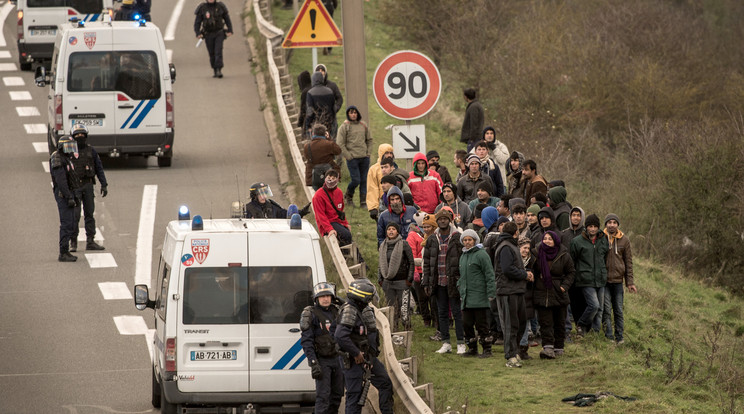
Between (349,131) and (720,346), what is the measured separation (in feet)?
21.9

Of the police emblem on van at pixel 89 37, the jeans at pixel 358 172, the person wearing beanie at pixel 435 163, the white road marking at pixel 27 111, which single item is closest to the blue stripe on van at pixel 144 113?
the police emblem on van at pixel 89 37

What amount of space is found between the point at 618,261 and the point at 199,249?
234 inches

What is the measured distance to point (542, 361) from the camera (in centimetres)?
1423

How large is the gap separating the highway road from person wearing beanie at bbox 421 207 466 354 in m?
3.31

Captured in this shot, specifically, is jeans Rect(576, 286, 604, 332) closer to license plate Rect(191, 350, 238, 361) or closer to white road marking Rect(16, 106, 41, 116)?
license plate Rect(191, 350, 238, 361)

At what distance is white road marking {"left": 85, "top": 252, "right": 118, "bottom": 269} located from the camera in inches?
722

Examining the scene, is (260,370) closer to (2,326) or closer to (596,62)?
(2,326)

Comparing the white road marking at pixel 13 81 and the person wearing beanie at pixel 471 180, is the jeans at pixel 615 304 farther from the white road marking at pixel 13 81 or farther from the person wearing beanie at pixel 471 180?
the white road marking at pixel 13 81

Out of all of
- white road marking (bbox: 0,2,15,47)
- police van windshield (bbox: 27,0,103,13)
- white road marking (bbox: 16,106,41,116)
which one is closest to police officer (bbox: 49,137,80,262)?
white road marking (bbox: 16,106,41,116)

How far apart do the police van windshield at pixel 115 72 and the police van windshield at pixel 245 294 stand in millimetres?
12564

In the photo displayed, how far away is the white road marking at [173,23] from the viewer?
1497 inches

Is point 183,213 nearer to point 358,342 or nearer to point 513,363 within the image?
point 358,342

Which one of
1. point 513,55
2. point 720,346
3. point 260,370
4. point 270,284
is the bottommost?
point 720,346

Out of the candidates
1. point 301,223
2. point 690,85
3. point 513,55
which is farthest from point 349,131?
point 690,85
